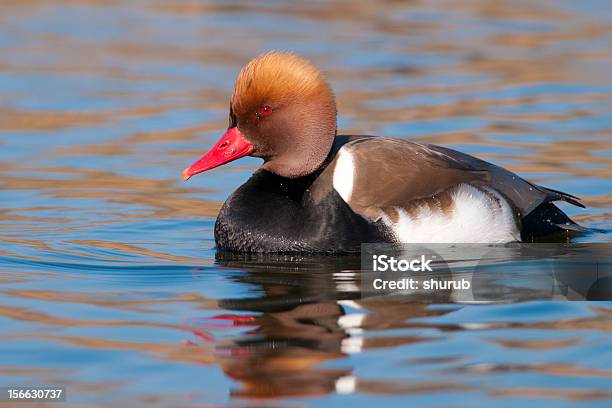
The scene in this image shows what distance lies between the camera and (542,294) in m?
5.61

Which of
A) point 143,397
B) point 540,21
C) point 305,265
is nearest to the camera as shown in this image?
point 143,397

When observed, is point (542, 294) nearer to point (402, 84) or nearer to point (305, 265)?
point (305, 265)

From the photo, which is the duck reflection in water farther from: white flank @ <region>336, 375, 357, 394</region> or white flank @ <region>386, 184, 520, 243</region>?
white flank @ <region>386, 184, 520, 243</region>

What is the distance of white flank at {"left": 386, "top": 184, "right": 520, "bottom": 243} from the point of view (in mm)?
6473

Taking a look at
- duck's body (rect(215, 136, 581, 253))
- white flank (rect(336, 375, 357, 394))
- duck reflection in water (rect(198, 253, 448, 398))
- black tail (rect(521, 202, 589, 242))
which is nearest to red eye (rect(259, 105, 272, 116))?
duck's body (rect(215, 136, 581, 253))

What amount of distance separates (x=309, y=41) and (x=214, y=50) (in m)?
1.10

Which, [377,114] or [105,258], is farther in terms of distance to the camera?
[377,114]

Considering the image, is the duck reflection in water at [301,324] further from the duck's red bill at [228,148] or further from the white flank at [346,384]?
the duck's red bill at [228,148]

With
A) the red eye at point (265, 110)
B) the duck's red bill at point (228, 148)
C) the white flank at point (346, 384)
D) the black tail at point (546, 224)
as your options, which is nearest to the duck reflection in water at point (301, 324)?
the white flank at point (346, 384)

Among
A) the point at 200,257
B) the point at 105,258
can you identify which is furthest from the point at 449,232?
the point at 105,258

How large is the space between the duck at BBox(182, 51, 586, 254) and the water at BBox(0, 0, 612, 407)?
7.9 inches

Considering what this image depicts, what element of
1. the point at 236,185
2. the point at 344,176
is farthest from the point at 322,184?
the point at 236,185

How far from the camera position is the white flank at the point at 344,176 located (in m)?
6.45

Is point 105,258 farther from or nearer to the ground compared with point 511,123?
nearer to the ground
